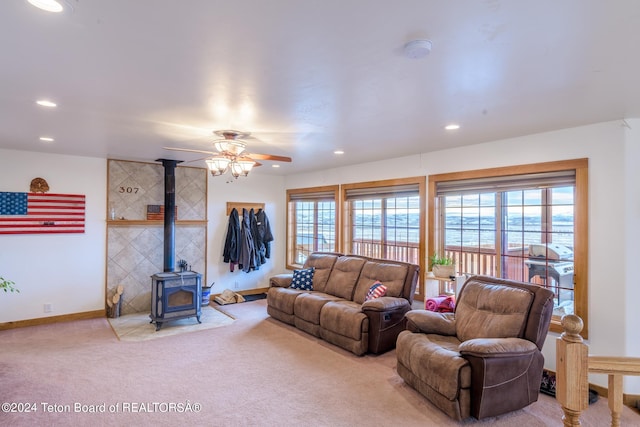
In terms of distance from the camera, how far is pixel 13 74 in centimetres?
218

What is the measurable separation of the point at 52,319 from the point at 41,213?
151cm

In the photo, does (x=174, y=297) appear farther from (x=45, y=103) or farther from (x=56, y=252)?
(x=45, y=103)

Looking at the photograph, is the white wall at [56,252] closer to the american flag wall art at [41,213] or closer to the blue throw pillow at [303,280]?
the american flag wall art at [41,213]

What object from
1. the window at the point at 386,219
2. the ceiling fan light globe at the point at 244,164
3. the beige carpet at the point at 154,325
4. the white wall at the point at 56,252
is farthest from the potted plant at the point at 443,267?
the white wall at the point at 56,252

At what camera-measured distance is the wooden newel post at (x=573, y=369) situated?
1.42 metres

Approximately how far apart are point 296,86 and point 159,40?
877 mm

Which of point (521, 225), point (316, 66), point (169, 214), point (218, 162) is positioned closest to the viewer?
point (316, 66)

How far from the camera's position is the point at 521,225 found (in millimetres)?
3953

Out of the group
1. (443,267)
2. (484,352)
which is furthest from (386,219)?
(484,352)

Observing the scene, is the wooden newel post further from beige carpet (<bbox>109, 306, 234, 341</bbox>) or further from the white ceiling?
beige carpet (<bbox>109, 306, 234, 341</bbox>)

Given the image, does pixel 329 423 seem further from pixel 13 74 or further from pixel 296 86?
pixel 13 74

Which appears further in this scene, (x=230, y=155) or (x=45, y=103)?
(x=230, y=155)

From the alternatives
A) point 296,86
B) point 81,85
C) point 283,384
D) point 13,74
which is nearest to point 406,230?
point 283,384

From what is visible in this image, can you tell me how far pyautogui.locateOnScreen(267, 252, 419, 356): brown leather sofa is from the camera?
13.0 ft
